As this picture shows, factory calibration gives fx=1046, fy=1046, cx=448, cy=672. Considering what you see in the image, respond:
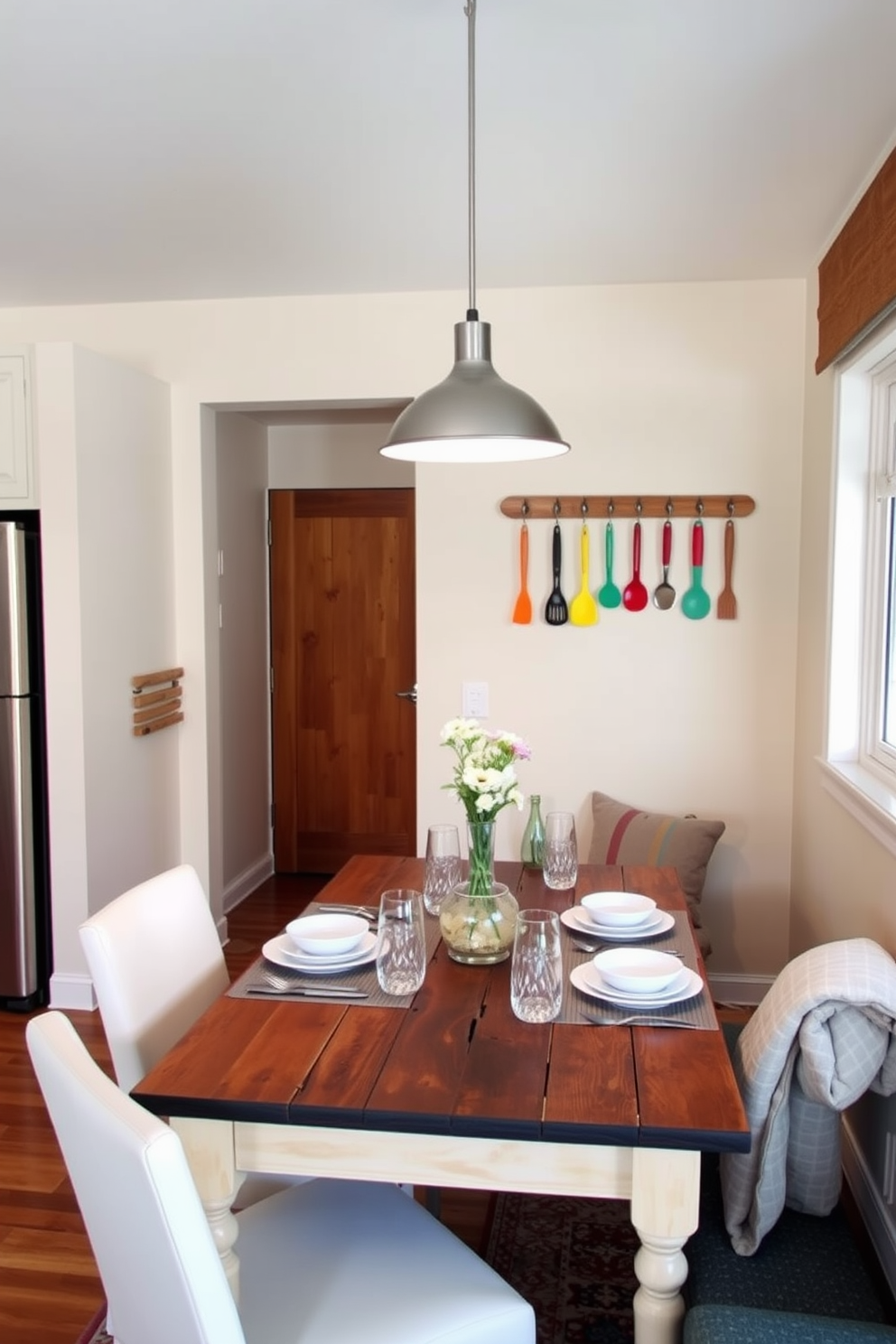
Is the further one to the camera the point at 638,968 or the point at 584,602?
the point at 584,602

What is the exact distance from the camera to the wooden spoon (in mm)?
3496

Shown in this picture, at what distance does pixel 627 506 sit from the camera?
354 centimetres

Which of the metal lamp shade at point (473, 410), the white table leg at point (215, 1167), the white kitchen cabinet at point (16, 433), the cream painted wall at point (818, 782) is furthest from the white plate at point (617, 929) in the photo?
the white kitchen cabinet at point (16, 433)

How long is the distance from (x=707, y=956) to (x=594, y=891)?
134 cm

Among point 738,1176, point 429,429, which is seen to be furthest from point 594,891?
point 429,429

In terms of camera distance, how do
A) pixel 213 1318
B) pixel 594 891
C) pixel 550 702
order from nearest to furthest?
pixel 213 1318 → pixel 594 891 → pixel 550 702

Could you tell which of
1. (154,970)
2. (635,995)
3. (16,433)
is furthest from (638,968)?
(16,433)

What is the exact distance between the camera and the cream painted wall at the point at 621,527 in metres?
3.50

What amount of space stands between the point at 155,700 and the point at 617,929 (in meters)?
2.22

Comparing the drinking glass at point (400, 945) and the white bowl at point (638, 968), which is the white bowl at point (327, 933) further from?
the white bowl at point (638, 968)

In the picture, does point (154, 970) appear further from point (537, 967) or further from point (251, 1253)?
point (537, 967)

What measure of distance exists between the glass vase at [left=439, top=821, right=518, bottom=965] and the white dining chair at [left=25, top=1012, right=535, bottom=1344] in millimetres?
425

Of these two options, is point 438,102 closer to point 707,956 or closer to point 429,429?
point 429,429

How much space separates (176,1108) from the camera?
1.46 m
